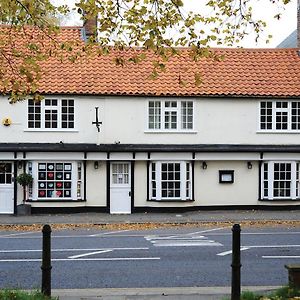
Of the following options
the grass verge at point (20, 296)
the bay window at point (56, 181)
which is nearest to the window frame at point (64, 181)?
the bay window at point (56, 181)

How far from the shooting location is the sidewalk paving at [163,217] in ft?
79.7

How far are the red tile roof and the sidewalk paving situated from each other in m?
5.28

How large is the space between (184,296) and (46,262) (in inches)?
98.0

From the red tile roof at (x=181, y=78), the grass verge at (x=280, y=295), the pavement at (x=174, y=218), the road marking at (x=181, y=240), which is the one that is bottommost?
the pavement at (x=174, y=218)

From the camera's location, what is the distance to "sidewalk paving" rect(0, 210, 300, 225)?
24.3 metres

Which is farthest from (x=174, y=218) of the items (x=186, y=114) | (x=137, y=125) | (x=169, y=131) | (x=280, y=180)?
(x=280, y=180)

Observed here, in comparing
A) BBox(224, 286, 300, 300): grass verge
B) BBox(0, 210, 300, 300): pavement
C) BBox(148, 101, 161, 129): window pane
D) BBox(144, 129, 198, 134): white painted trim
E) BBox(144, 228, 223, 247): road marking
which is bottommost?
BBox(0, 210, 300, 300): pavement

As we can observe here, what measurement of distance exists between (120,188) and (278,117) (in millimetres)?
7879

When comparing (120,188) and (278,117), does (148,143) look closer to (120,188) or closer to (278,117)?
(120,188)

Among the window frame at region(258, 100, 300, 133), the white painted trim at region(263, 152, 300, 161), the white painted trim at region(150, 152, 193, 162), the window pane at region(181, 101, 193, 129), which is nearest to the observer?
the white painted trim at region(150, 152, 193, 162)

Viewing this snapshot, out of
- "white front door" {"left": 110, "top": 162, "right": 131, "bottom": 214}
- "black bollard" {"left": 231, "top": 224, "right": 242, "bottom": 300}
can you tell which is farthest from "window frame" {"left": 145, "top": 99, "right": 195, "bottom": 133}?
"black bollard" {"left": 231, "top": 224, "right": 242, "bottom": 300}

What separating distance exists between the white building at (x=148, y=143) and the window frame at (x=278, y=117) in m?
0.05

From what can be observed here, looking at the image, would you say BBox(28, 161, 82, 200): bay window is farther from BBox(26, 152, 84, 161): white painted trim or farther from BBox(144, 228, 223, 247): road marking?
BBox(144, 228, 223, 247): road marking

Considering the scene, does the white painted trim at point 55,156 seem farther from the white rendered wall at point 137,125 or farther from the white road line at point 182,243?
the white road line at point 182,243
